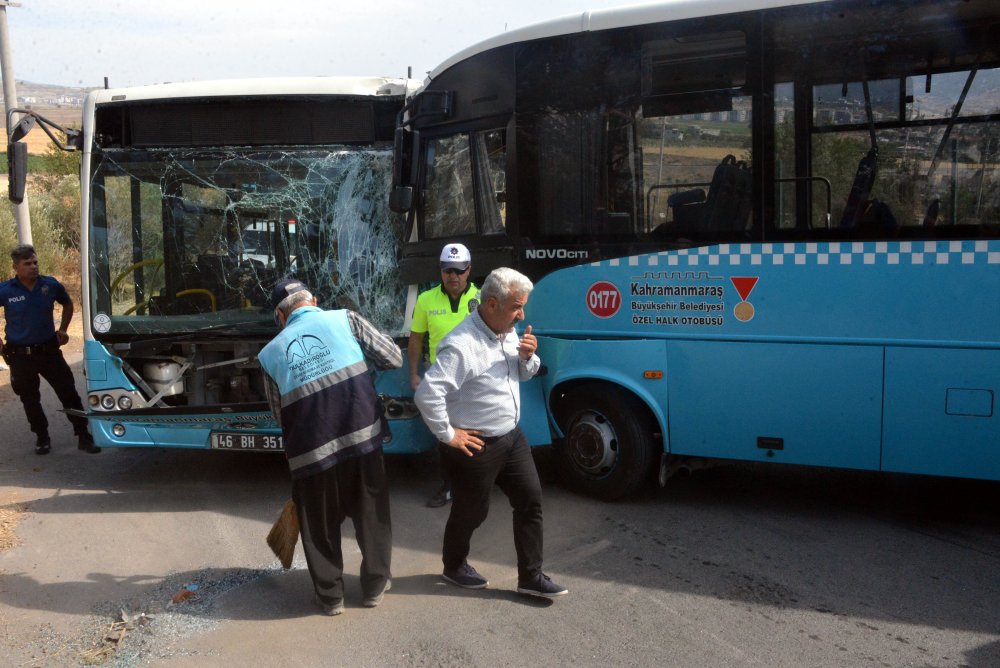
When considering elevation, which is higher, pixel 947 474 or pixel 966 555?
pixel 947 474

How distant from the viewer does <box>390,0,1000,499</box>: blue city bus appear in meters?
5.57

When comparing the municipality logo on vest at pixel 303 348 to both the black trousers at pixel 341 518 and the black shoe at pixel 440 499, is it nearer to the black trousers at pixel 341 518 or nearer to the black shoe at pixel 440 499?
the black trousers at pixel 341 518

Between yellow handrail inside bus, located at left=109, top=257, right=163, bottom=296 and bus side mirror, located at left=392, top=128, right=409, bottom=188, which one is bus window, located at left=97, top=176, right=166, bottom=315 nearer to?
yellow handrail inside bus, located at left=109, top=257, right=163, bottom=296

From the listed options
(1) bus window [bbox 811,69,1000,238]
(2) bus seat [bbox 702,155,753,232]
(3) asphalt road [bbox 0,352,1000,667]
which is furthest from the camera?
(2) bus seat [bbox 702,155,753,232]

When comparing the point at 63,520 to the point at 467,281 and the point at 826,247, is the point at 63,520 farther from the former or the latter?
the point at 826,247

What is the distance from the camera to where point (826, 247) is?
5.84 meters

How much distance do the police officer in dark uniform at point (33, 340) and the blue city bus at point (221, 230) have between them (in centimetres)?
193

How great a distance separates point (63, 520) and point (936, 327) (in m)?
6.02

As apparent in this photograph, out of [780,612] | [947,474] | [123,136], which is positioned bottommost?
[780,612]

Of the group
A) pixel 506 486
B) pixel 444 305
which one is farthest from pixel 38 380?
pixel 506 486

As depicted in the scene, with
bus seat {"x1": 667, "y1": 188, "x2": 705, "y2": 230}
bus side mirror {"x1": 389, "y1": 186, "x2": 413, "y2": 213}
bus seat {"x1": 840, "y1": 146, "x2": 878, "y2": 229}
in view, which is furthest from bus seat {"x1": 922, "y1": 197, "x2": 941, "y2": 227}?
bus side mirror {"x1": 389, "y1": 186, "x2": 413, "y2": 213}

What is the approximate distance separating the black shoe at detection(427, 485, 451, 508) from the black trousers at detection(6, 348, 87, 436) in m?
4.26

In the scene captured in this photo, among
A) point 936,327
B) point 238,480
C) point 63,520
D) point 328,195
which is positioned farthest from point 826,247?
point 63,520

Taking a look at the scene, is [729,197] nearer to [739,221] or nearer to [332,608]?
[739,221]
